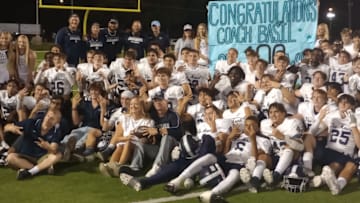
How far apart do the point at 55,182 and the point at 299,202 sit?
103 inches

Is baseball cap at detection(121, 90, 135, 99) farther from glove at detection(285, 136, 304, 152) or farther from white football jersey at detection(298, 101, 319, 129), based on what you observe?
glove at detection(285, 136, 304, 152)

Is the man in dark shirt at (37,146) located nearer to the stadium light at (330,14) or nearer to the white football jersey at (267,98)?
the white football jersey at (267,98)

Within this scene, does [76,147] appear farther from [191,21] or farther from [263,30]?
[191,21]

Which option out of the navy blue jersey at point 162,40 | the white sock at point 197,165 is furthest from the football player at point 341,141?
the navy blue jersey at point 162,40

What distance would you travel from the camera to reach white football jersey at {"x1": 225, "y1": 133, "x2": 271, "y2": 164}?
6035mm

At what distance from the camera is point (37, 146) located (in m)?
6.83

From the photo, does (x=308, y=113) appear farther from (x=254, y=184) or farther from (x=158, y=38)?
(x=158, y=38)

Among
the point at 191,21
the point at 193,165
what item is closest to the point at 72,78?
the point at 193,165

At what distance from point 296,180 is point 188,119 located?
1891 mm

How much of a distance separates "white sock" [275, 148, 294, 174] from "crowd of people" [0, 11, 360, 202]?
1cm

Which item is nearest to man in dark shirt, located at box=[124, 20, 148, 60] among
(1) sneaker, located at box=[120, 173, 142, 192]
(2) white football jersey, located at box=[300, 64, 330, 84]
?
(2) white football jersey, located at box=[300, 64, 330, 84]

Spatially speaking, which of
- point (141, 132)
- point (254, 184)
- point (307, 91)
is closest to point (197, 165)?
point (254, 184)

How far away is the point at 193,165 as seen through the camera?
19.4ft

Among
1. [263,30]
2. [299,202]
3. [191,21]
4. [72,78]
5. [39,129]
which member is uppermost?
[191,21]
